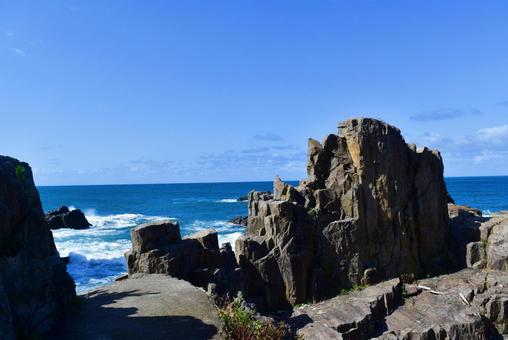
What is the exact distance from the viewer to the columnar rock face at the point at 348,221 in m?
27.2

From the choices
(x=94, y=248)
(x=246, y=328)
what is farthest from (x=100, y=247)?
(x=246, y=328)

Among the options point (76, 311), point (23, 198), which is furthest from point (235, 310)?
point (23, 198)

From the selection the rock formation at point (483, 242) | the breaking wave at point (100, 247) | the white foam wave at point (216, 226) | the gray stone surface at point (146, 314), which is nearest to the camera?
the gray stone surface at point (146, 314)

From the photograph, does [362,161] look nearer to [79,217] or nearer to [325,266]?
[325,266]

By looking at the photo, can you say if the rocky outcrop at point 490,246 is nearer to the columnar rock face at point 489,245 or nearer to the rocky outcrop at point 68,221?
the columnar rock face at point 489,245

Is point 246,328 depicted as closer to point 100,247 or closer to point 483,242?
point 483,242

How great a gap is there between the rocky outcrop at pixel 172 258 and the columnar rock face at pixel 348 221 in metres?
3.99

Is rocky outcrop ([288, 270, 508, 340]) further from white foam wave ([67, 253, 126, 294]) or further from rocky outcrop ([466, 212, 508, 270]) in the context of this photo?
white foam wave ([67, 253, 126, 294])

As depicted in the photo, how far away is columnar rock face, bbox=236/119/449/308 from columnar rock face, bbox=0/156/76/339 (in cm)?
1297

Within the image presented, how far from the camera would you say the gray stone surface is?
1408 cm

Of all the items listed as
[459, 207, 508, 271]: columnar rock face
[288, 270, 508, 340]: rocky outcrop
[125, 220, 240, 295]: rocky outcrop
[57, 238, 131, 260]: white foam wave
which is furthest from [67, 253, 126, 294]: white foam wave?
[459, 207, 508, 271]: columnar rock face

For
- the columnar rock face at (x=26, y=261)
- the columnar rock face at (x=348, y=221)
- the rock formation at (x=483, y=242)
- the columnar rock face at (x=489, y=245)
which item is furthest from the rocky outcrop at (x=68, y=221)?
the columnar rock face at (x=26, y=261)

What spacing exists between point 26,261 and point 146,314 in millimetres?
4003

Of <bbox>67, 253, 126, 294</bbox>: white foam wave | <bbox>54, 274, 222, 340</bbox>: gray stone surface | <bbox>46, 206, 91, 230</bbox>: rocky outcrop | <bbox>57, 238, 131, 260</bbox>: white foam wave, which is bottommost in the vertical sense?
<bbox>67, 253, 126, 294</bbox>: white foam wave
